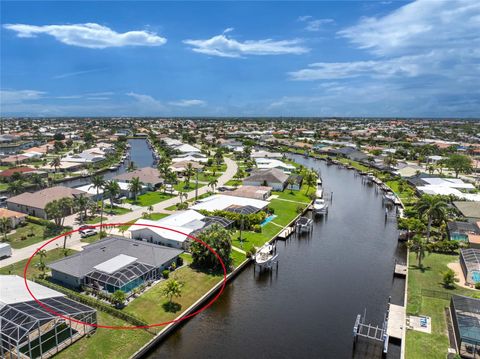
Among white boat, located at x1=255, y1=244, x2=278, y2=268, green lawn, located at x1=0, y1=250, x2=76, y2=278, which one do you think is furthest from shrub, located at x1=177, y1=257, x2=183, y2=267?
green lawn, located at x1=0, y1=250, x2=76, y2=278

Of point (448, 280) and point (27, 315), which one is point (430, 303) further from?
point (27, 315)

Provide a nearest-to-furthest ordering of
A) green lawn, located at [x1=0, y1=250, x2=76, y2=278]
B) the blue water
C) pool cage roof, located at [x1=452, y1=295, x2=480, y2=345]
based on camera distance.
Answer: pool cage roof, located at [x1=452, y1=295, x2=480, y2=345] < green lawn, located at [x1=0, y1=250, x2=76, y2=278] < the blue water

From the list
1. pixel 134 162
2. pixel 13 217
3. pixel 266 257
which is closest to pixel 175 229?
pixel 266 257

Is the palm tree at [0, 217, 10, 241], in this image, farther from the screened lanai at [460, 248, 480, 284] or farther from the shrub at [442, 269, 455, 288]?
the screened lanai at [460, 248, 480, 284]

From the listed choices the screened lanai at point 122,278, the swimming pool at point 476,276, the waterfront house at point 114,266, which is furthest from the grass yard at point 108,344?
the swimming pool at point 476,276

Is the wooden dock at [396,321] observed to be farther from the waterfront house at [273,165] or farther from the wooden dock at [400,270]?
the waterfront house at [273,165]
